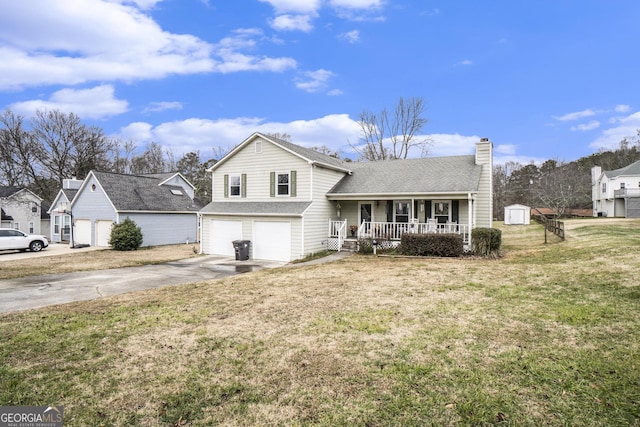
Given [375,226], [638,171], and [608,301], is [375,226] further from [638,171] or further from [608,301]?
[638,171]

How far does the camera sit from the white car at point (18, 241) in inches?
800

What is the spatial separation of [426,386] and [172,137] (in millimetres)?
48435

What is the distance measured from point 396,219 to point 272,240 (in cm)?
670

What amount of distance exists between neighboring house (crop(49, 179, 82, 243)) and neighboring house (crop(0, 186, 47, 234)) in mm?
10108

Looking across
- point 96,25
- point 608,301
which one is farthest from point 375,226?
point 96,25

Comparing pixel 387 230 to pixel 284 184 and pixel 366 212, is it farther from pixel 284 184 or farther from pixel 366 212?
pixel 284 184

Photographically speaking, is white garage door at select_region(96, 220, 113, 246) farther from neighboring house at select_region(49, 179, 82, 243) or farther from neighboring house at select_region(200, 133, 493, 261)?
neighboring house at select_region(200, 133, 493, 261)

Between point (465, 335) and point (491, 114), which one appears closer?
point (465, 335)

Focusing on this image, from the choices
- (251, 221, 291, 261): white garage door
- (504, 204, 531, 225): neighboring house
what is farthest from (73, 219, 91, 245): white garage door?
(504, 204, 531, 225): neighboring house

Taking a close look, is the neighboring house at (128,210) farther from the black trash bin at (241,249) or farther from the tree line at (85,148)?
the tree line at (85,148)

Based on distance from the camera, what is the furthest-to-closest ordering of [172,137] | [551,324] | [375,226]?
[172,137]
[375,226]
[551,324]

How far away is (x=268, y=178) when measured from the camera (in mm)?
18484

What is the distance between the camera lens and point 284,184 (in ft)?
59.3

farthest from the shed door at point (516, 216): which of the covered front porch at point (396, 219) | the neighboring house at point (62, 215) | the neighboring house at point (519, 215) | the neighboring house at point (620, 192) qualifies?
the neighboring house at point (62, 215)
